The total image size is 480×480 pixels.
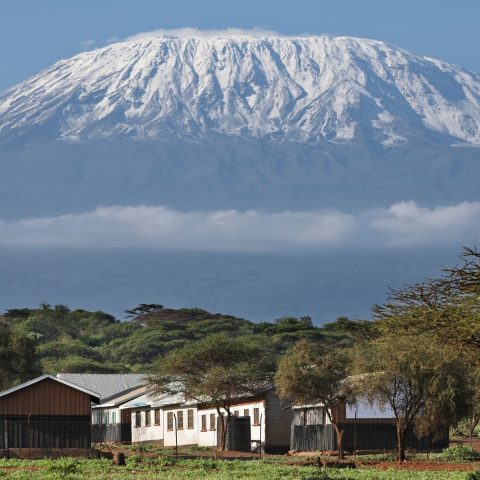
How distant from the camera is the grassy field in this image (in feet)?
148

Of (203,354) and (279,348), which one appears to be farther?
(279,348)

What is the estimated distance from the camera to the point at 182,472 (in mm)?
49438

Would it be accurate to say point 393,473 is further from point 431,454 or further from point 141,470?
point 431,454

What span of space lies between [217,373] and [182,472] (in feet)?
115

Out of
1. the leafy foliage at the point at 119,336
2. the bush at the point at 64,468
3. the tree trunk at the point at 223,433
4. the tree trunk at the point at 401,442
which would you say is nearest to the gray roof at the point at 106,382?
the leafy foliage at the point at 119,336

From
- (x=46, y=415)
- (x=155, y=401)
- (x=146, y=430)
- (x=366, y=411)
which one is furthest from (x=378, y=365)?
(x=146, y=430)

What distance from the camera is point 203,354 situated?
94.5 meters

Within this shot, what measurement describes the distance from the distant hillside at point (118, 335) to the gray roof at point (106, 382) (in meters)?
14.7

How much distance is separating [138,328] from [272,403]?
361 ft

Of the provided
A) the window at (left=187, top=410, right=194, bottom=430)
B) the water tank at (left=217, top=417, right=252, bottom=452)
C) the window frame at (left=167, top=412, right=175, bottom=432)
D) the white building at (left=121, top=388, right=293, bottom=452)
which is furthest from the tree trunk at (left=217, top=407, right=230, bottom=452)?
the window frame at (left=167, top=412, right=175, bottom=432)

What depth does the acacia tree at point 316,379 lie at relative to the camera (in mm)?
70812

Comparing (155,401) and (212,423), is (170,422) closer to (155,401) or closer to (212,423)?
(155,401)

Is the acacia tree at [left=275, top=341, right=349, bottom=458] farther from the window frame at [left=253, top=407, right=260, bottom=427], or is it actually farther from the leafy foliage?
the leafy foliage

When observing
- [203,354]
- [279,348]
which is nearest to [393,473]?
[203,354]
